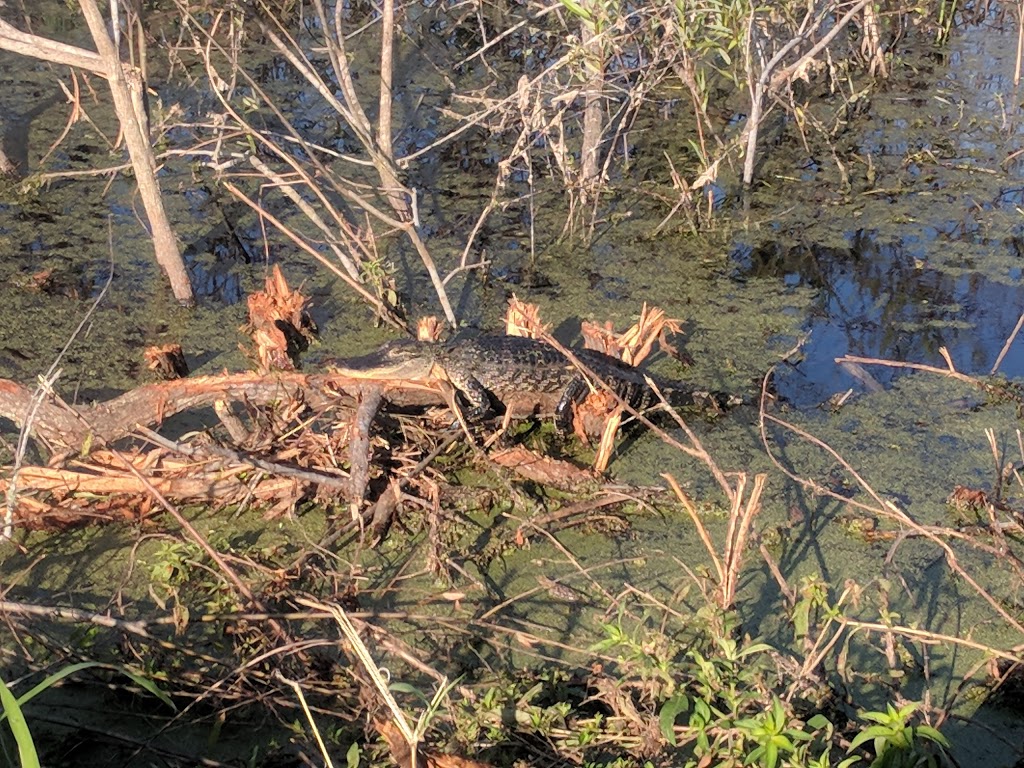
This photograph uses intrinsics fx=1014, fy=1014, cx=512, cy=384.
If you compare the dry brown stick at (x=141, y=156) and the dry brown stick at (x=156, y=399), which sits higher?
the dry brown stick at (x=141, y=156)

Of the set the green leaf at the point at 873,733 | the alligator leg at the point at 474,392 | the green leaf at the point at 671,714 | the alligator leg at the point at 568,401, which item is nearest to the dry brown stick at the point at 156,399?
the alligator leg at the point at 474,392

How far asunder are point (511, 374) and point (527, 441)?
0.93ft

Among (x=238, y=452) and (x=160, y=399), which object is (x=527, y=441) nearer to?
(x=238, y=452)

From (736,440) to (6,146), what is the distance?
4982 mm

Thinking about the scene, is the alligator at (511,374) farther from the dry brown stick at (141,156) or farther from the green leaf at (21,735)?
the green leaf at (21,735)

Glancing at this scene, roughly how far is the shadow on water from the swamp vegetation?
0.9 inches

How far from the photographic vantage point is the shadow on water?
4.58m

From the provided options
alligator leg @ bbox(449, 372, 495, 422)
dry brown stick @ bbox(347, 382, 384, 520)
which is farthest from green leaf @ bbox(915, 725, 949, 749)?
alligator leg @ bbox(449, 372, 495, 422)

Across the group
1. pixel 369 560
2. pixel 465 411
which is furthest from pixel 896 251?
pixel 369 560

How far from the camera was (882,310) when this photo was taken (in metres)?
5.06

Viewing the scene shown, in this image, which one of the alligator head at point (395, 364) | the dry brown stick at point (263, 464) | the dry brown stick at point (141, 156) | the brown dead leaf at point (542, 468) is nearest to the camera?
the dry brown stick at point (263, 464)

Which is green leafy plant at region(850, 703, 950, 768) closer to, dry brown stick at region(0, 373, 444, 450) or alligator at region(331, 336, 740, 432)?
alligator at region(331, 336, 740, 432)

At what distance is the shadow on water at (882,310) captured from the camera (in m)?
4.58

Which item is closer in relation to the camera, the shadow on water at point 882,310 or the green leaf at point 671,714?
the green leaf at point 671,714
